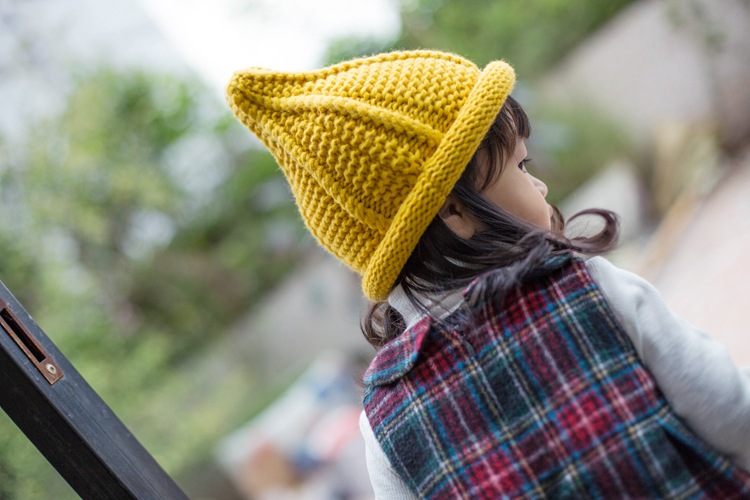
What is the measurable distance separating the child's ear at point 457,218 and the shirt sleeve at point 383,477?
0.36m

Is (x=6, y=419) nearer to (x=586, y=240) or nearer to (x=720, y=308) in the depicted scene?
(x=586, y=240)

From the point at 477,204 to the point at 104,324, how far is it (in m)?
3.62

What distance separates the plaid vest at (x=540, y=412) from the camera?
3.26 feet

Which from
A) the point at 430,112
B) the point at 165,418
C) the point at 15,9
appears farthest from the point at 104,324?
the point at 430,112

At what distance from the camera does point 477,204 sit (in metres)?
1.14

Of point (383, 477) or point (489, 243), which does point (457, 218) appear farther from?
point (383, 477)

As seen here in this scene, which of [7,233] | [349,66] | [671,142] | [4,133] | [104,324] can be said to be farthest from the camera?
[671,142]

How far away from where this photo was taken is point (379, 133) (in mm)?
1138

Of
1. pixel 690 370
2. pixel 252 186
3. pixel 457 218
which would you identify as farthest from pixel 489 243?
pixel 252 186

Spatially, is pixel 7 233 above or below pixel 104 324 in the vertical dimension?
above

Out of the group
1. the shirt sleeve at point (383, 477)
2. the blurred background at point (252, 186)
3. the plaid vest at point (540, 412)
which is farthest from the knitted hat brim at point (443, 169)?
the blurred background at point (252, 186)

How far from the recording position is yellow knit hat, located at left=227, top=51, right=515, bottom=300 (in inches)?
43.9

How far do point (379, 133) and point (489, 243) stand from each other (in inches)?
9.6

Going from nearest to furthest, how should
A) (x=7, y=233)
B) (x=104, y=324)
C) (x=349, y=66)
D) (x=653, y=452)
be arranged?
(x=653, y=452), (x=349, y=66), (x=7, y=233), (x=104, y=324)
